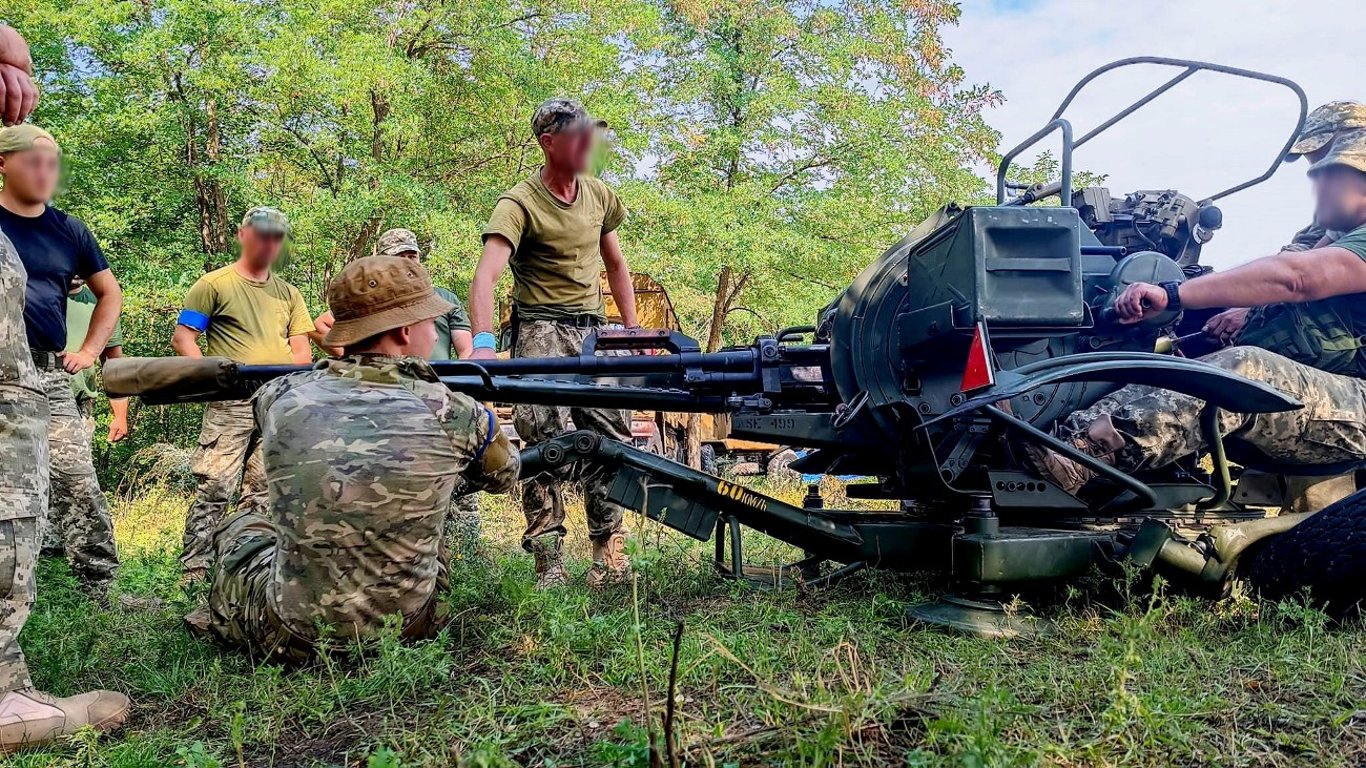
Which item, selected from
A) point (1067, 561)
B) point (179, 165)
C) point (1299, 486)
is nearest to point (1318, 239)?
point (1299, 486)

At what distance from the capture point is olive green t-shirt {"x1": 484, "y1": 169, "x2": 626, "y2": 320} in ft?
15.3

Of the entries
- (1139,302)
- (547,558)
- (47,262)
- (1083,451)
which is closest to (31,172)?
(47,262)

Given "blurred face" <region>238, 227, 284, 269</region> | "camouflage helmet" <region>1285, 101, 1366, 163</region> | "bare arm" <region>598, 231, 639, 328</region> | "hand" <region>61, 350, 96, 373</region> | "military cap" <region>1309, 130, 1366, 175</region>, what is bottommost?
"hand" <region>61, 350, 96, 373</region>

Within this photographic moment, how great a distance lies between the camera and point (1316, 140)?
4332 millimetres

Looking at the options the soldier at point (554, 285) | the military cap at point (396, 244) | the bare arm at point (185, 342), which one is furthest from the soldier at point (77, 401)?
the soldier at point (554, 285)

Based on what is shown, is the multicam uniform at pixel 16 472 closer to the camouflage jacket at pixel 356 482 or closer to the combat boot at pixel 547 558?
the camouflage jacket at pixel 356 482

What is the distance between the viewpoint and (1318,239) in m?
4.52

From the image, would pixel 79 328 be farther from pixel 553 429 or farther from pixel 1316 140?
pixel 1316 140

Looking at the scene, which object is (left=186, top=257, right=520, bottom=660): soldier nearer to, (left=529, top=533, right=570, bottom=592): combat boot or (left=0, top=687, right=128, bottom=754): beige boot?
(left=0, top=687, right=128, bottom=754): beige boot

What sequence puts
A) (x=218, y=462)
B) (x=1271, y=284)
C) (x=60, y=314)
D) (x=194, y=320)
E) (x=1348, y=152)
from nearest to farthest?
(x=1271, y=284)
(x=1348, y=152)
(x=60, y=314)
(x=218, y=462)
(x=194, y=320)

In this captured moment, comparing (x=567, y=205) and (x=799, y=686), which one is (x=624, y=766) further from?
(x=567, y=205)

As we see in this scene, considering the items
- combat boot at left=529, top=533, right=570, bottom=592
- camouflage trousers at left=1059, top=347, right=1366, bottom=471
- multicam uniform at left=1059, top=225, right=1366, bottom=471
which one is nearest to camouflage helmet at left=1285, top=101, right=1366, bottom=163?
multicam uniform at left=1059, top=225, right=1366, bottom=471

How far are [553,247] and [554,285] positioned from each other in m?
0.21

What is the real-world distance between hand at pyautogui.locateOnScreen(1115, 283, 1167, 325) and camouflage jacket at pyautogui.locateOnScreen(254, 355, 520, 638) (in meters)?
2.79
